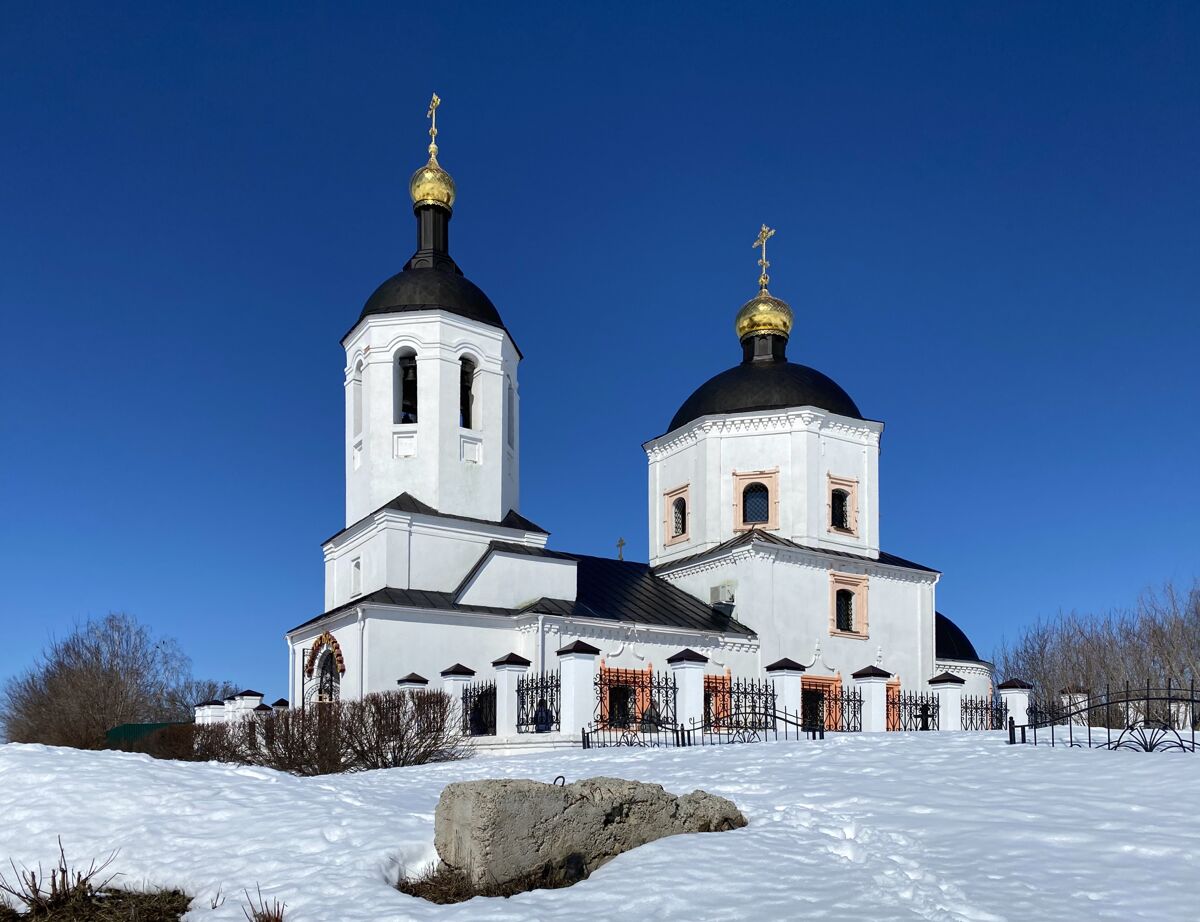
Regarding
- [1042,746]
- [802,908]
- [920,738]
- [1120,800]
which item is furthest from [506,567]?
[802,908]

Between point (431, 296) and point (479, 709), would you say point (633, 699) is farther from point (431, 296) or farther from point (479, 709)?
point (431, 296)

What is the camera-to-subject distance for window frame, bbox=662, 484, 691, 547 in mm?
25062

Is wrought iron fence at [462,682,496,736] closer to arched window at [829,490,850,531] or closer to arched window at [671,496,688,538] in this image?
arched window at [671,496,688,538]

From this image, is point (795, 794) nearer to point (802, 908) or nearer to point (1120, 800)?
point (1120, 800)

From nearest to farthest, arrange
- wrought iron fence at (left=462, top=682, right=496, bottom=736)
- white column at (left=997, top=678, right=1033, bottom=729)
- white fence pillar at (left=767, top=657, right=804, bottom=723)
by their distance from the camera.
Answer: wrought iron fence at (left=462, top=682, right=496, bottom=736), white fence pillar at (left=767, top=657, right=804, bottom=723), white column at (left=997, top=678, right=1033, bottom=729)

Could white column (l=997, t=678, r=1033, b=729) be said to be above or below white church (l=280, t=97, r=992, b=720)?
below

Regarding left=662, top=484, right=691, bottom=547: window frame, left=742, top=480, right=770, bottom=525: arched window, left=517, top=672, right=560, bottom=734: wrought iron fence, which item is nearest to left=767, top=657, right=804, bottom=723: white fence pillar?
left=517, top=672, right=560, bottom=734: wrought iron fence

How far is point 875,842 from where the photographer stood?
729cm

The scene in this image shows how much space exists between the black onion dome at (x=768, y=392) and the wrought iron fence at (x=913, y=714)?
248 inches

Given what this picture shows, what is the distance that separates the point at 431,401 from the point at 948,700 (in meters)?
10.2

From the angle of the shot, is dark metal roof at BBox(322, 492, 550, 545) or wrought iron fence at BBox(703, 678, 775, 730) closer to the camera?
wrought iron fence at BBox(703, 678, 775, 730)

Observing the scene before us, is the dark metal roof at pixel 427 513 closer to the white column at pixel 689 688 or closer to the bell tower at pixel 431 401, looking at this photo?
the bell tower at pixel 431 401

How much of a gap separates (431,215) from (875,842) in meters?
18.3

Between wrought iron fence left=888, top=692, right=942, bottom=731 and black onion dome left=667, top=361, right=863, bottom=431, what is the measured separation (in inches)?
248
